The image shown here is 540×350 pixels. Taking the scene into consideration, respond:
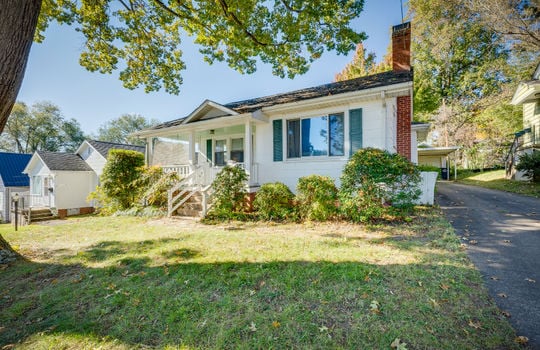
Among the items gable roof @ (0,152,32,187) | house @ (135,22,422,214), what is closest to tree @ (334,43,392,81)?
house @ (135,22,422,214)

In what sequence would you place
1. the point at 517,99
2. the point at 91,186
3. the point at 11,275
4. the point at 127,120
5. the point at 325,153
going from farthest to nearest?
the point at 127,120
the point at 91,186
the point at 517,99
the point at 325,153
the point at 11,275

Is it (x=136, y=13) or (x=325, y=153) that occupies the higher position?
(x=136, y=13)

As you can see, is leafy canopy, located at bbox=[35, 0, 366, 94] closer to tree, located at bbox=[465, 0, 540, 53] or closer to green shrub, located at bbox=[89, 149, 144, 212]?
green shrub, located at bbox=[89, 149, 144, 212]

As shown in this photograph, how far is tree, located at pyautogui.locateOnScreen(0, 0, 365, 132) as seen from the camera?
8086mm

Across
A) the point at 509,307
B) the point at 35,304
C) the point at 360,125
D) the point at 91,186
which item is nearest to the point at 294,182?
the point at 360,125

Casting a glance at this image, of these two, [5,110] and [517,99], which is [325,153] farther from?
[517,99]

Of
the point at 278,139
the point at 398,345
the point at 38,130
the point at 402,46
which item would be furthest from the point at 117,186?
the point at 38,130

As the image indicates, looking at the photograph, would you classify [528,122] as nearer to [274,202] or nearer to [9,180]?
[274,202]

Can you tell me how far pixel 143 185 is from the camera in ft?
40.2

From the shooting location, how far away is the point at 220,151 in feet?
41.7

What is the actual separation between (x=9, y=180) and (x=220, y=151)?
924 inches

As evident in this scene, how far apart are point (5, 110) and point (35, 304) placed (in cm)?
283

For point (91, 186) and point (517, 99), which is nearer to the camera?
point (517, 99)

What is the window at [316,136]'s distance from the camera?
29.1 feet
